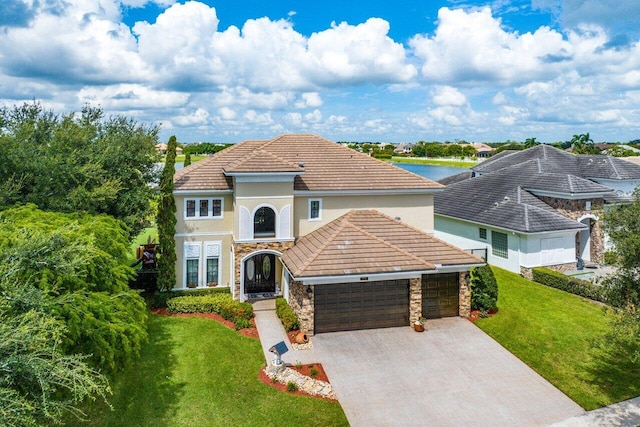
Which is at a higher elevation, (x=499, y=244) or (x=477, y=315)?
(x=499, y=244)

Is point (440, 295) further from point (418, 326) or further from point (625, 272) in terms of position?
point (625, 272)

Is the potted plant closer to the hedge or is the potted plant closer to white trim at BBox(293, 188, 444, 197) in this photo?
the hedge

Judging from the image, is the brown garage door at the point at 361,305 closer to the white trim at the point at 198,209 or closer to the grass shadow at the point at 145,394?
the grass shadow at the point at 145,394

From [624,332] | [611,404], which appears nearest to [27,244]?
[624,332]

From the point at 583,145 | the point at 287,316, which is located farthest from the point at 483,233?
the point at 583,145

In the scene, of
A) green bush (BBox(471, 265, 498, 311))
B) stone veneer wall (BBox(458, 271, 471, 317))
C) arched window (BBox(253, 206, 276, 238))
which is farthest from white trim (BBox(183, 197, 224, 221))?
green bush (BBox(471, 265, 498, 311))

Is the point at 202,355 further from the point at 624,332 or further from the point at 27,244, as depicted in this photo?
the point at 624,332
